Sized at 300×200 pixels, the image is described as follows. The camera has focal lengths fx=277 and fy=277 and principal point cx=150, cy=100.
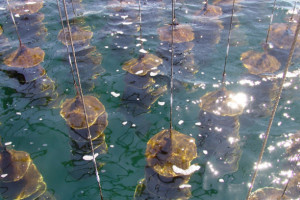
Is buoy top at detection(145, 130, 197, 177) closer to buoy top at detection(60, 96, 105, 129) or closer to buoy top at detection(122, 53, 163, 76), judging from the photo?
buoy top at detection(60, 96, 105, 129)

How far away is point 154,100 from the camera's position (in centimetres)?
782

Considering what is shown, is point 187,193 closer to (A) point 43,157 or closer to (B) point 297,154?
(B) point 297,154

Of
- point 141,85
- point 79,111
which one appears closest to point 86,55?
point 141,85

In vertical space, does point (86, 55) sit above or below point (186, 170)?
above

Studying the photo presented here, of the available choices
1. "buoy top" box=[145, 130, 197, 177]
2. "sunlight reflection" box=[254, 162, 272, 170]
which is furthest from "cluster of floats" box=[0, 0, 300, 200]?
"sunlight reflection" box=[254, 162, 272, 170]

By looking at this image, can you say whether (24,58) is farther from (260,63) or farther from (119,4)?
(260,63)

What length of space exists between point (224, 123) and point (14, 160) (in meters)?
4.94

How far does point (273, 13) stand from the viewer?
12.0 meters

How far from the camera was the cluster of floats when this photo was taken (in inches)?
221

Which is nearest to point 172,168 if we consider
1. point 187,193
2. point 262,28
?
point 187,193

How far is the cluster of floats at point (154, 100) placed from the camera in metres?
5.62

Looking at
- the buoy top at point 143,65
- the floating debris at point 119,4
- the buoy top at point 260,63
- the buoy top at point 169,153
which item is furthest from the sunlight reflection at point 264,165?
the floating debris at point 119,4

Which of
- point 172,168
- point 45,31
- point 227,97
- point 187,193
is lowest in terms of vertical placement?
point 187,193

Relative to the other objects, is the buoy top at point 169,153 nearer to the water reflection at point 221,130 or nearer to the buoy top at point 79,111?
the water reflection at point 221,130
